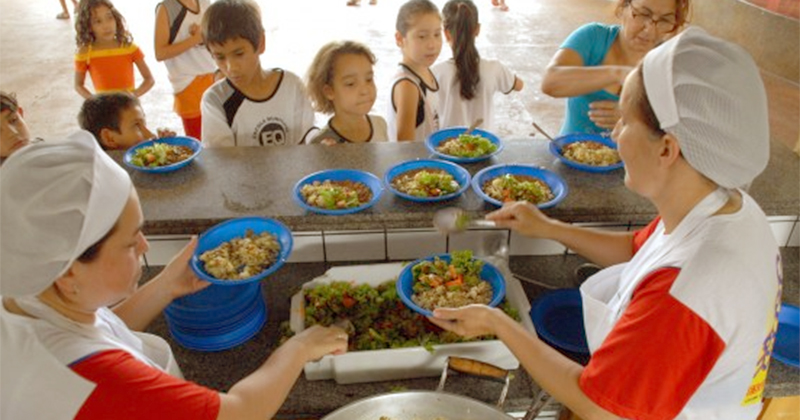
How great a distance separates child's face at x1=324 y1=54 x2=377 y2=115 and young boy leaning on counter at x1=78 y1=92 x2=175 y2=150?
898 millimetres

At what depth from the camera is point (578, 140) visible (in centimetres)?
266

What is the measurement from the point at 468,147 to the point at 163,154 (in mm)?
1344

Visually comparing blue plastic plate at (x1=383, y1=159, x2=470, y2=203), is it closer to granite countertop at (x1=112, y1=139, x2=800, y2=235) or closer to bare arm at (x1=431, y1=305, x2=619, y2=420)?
granite countertop at (x1=112, y1=139, x2=800, y2=235)

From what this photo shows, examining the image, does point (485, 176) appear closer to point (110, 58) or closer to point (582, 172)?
point (582, 172)

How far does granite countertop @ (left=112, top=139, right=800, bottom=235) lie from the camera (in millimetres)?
2160

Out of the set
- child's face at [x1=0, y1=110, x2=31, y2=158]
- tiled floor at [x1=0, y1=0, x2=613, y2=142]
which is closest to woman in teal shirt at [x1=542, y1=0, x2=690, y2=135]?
child's face at [x1=0, y1=110, x2=31, y2=158]

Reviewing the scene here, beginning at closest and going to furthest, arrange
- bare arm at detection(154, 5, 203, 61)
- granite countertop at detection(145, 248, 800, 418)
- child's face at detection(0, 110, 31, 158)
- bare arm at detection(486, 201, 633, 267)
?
granite countertop at detection(145, 248, 800, 418) < bare arm at detection(486, 201, 633, 267) < child's face at detection(0, 110, 31, 158) < bare arm at detection(154, 5, 203, 61)

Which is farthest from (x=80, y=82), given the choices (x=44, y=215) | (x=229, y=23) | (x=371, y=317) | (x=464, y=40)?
(x=44, y=215)

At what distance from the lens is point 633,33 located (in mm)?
2732

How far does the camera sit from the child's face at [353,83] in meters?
2.94

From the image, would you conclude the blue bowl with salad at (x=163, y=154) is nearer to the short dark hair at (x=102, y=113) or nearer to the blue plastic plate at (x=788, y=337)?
the short dark hair at (x=102, y=113)

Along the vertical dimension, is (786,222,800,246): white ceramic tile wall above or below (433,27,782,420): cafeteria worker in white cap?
below

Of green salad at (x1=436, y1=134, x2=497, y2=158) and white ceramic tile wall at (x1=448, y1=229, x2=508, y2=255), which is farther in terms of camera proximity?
green salad at (x1=436, y1=134, x2=497, y2=158)

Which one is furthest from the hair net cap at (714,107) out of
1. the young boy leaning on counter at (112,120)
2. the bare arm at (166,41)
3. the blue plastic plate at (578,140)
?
the bare arm at (166,41)
